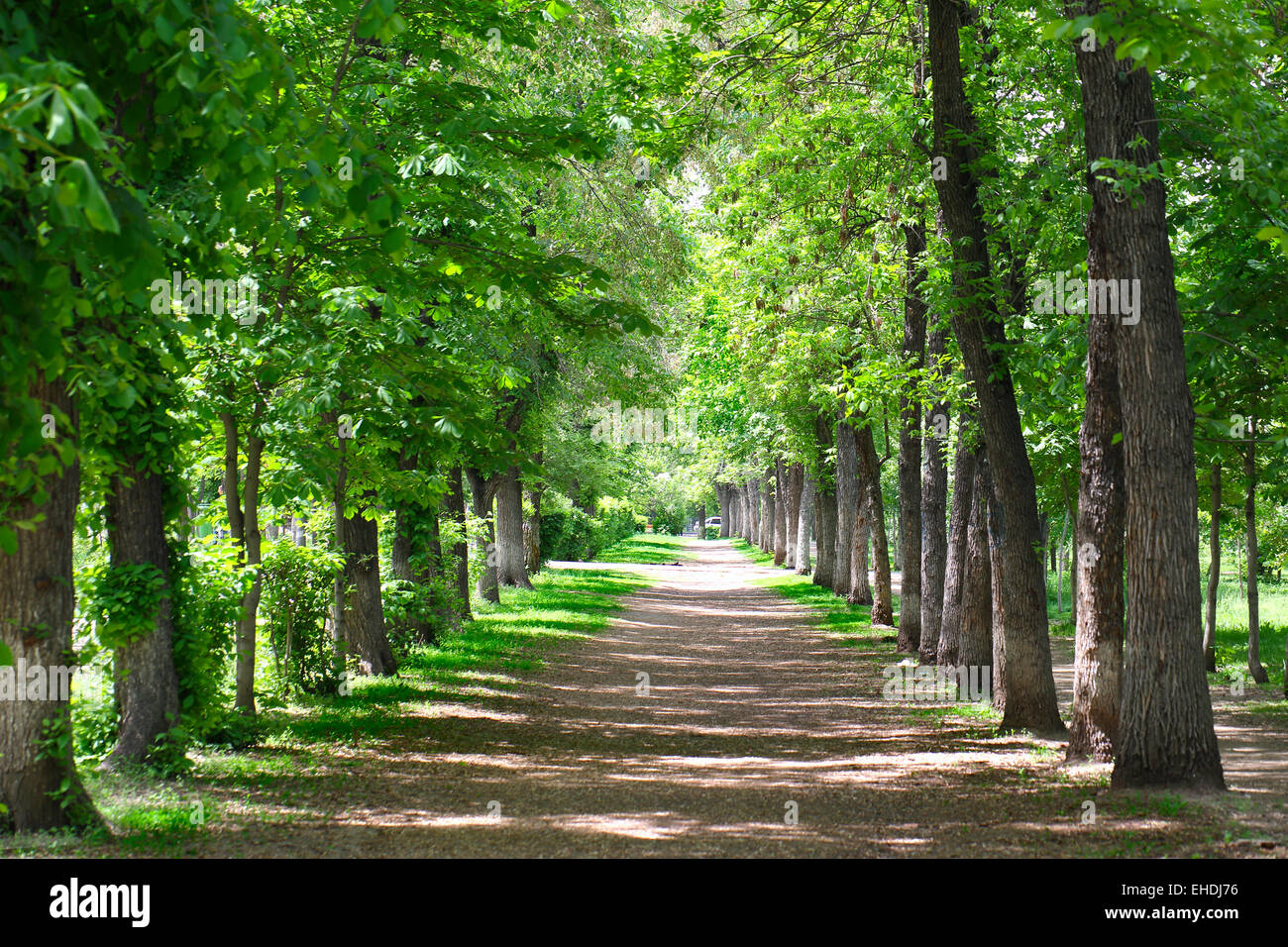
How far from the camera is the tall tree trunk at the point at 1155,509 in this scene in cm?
749

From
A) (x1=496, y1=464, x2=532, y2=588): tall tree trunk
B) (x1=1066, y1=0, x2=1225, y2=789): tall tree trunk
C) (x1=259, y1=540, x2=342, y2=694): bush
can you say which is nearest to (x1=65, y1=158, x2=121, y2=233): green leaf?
(x1=1066, y1=0, x2=1225, y2=789): tall tree trunk

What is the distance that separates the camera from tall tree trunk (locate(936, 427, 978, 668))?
13.6m

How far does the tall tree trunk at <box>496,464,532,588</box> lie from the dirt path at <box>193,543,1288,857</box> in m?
11.1

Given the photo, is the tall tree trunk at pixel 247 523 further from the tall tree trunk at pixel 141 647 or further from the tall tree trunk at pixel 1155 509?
the tall tree trunk at pixel 1155 509

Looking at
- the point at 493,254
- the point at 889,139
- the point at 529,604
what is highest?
the point at 889,139

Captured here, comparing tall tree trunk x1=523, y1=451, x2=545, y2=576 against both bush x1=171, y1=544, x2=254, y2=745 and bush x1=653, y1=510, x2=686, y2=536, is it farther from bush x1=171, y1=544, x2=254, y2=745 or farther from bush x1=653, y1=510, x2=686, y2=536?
bush x1=653, y1=510, x2=686, y2=536

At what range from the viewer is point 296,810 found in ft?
25.0

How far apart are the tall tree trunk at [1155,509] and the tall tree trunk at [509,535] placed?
61.9 ft

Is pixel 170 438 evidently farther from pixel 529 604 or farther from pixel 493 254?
pixel 529 604

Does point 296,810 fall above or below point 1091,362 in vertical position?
below

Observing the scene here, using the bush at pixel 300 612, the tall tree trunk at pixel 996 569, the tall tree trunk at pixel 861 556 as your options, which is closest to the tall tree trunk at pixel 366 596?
the bush at pixel 300 612

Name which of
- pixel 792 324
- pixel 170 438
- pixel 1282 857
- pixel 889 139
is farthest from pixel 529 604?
pixel 1282 857

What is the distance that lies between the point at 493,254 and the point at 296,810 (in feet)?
16.4

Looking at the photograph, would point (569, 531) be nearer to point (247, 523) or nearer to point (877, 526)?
point (877, 526)
